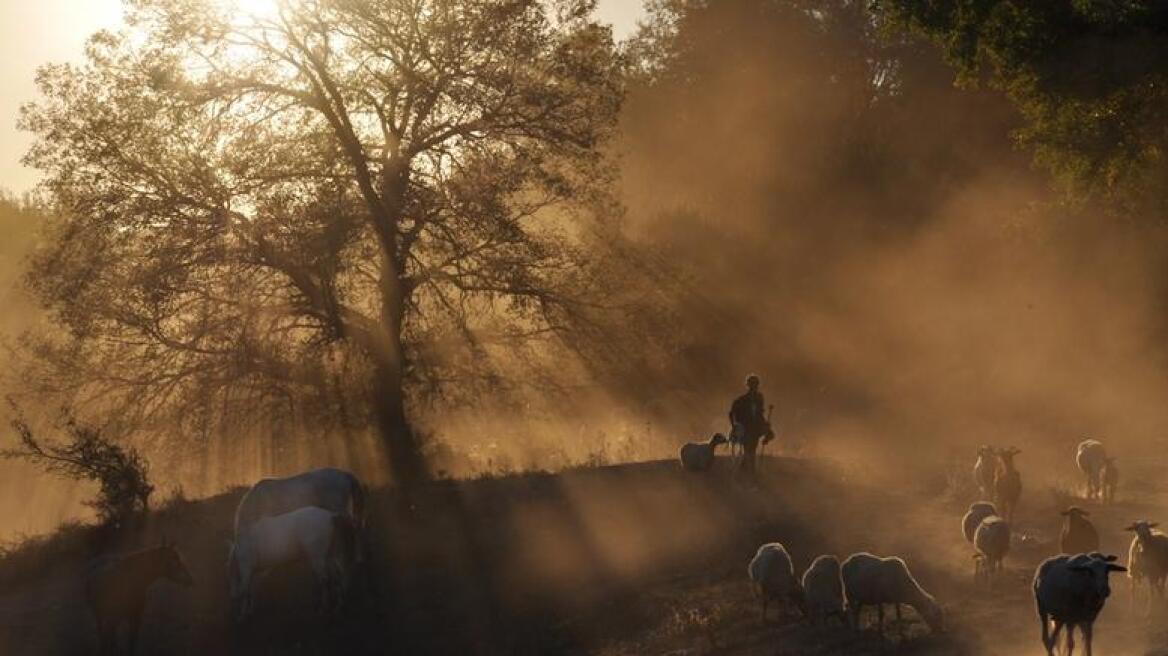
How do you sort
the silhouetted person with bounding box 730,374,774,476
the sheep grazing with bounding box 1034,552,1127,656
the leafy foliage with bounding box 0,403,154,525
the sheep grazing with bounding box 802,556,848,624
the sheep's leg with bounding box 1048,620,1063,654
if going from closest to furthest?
the sheep grazing with bounding box 1034,552,1127,656
the sheep's leg with bounding box 1048,620,1063,654
the sheep grazing with bounding box 802,556,848,624
the silhouetted person with bounding box 730,374,774,476
the leafy foliage with bounding box 0,403,154,525

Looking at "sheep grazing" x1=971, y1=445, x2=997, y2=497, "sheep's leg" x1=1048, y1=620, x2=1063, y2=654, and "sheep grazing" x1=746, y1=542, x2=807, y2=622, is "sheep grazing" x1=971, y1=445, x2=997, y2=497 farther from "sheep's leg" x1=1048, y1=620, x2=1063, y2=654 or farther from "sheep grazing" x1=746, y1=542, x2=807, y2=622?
"sheep's leg" x1=1048, y1=620, x2=1063, y2=654

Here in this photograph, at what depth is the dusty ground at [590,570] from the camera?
19.0m

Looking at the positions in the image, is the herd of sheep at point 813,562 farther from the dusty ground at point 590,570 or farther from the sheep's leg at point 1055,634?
the dusty ground at point 590,570

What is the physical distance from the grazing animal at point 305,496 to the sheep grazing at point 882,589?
938cm

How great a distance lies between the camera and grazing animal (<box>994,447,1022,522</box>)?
22.6 m

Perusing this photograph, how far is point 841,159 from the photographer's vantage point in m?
53.5

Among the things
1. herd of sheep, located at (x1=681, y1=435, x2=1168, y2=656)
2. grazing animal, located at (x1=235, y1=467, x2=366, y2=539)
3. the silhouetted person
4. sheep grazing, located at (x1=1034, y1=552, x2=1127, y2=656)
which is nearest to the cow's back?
grazing animal, located at (x1=235, y1=467, x2=366, y2=539)

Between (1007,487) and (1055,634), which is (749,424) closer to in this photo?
(1007,487)

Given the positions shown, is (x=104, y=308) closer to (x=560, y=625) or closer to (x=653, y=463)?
(x=653, y=463)

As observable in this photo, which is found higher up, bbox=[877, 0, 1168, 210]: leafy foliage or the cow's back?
bbox=[877, 0, 1168, 210]: leafy foliage

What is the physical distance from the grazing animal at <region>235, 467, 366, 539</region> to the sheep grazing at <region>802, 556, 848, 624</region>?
8.70 m

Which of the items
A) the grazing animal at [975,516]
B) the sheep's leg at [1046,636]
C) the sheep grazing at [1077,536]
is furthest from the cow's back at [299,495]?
the sheep's leg at [1046,636]

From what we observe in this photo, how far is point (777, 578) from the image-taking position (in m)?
18.8

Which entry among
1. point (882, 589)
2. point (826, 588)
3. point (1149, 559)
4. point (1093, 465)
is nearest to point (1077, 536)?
point (1149, 559)
